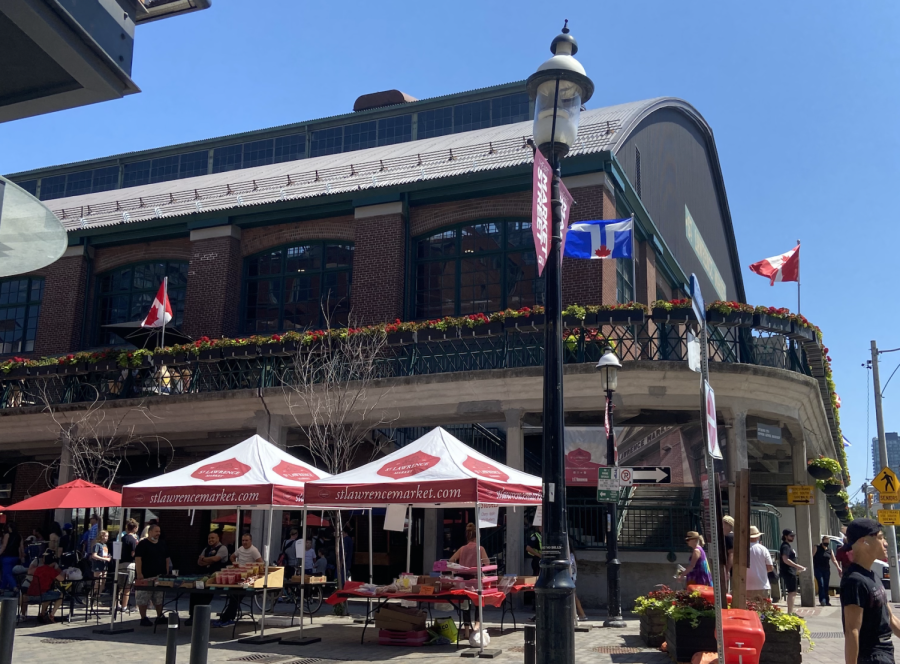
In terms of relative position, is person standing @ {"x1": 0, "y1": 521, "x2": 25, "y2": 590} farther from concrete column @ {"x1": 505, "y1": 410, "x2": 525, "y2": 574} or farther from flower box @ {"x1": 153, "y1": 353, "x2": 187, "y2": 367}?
concrete column @ {"x1": 505, "y1": 410, "x2": 525, "y2": 574}

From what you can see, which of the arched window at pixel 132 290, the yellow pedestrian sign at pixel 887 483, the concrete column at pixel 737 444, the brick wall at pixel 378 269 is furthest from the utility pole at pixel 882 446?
the arched window at pixel 132 290

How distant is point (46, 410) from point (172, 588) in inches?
474

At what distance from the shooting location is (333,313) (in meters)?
24.5

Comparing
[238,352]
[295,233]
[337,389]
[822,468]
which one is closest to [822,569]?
[822,468]

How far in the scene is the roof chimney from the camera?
42.9 metres

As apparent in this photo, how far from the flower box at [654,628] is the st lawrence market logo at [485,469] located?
8.90 feet

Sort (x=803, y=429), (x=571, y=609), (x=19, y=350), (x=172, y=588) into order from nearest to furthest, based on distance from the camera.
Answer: (x=571, y=609) < (x=172, y=588) < (x=803, y=429) < (x=19, y=350)

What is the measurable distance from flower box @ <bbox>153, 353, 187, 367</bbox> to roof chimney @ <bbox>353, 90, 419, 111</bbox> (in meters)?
23.3

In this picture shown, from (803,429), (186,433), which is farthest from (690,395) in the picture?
(186,433)

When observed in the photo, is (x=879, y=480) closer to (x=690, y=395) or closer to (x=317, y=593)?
(x=690, y=395)

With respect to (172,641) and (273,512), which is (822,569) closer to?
→ (273,512)

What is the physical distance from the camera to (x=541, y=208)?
8867 millimetres

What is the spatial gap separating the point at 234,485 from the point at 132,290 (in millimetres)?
16030

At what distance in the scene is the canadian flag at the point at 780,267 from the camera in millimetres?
Result: 23781
